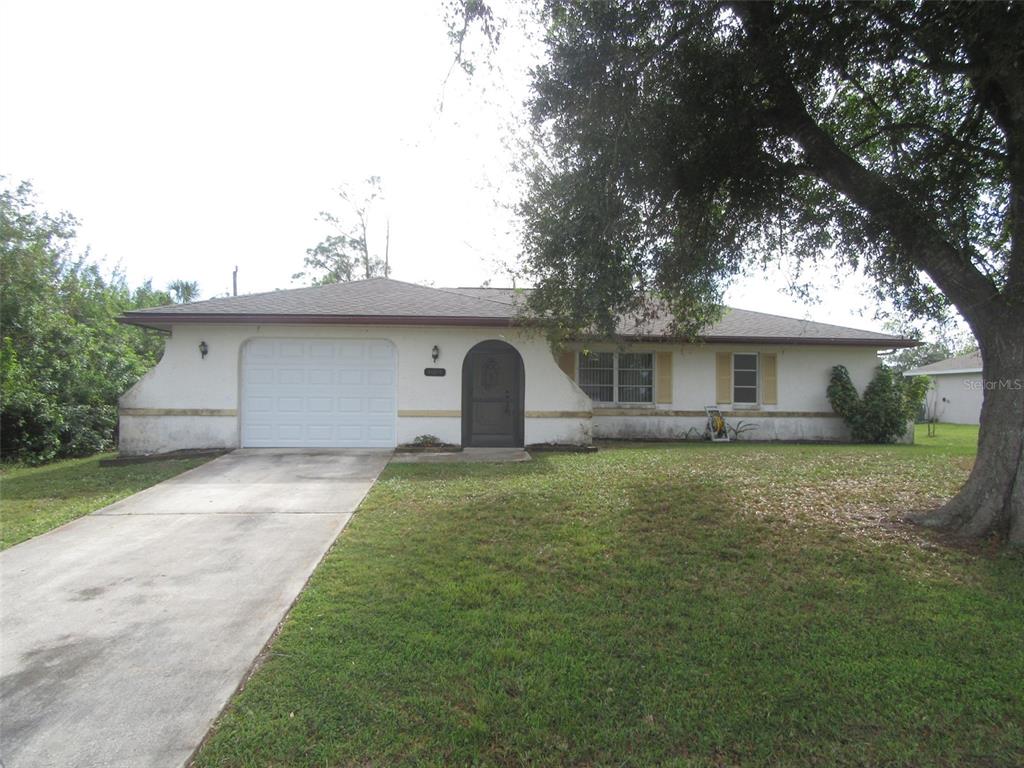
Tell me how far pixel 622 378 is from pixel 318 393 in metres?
7.29

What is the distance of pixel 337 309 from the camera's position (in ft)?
35.8

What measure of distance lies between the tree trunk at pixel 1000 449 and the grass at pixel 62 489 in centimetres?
936

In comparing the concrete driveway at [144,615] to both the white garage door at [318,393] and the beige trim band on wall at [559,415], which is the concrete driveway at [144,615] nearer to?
the white garage door at [318,393]

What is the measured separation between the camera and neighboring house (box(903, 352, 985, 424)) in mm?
24234

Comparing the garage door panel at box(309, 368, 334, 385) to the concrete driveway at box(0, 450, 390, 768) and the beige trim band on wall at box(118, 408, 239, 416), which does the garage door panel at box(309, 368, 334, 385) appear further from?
the concrete driveway at box(0, 450, 390, 768)

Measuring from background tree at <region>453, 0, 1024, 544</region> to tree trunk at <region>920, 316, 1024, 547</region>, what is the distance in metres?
0.01

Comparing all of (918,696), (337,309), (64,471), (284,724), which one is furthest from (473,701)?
(64,471)

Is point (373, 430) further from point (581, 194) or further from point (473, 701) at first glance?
point (473, 701)

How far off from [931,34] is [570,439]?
814cm

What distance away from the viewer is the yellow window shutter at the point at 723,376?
13.8m

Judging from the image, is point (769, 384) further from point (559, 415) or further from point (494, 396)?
point (494, 396)

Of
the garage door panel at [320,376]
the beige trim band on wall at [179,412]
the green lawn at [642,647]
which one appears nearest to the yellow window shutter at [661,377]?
the green lawn at [642,647]

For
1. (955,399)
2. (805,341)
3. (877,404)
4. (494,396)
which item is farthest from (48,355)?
(955,399)

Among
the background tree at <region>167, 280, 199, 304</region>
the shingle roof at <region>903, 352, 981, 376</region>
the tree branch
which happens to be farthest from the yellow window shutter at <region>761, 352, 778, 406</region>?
the background tree at <region>167, 280, 199, 304</region>
